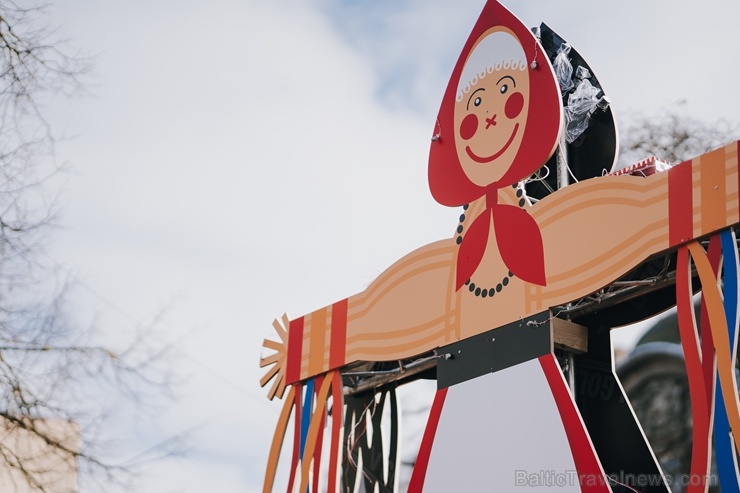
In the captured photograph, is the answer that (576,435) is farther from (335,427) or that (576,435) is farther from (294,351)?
(294,351)

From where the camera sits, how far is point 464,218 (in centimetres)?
852

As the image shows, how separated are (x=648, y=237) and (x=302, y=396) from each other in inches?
134

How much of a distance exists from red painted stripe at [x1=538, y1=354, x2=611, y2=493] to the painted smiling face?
144cm

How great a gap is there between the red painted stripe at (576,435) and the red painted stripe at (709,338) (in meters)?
0.87

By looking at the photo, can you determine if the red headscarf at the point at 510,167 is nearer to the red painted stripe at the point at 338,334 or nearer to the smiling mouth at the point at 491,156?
the smiling mouth at the point at 491,156

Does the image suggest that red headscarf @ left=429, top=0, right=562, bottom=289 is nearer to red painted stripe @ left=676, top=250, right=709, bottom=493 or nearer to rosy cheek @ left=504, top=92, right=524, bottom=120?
rosy cheek @ left=504, top=92, right=524, bottom=120

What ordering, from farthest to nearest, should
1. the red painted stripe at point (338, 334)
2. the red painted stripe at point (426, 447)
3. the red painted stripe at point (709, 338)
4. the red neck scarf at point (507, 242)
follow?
1. the red painted stripe at point (338, 334)
2. the red painted stripe at point (426, 447)
3. the red neck scarf at point (507, 242)
4. the red painted stripe at point (709, 338)

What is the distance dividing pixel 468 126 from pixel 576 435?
2406mm

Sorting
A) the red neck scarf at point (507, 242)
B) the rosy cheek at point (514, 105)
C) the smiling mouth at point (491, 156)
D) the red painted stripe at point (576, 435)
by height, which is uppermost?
the rosy cheek at point (514, 105)

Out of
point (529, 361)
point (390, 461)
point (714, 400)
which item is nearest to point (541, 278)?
point (529, 361)

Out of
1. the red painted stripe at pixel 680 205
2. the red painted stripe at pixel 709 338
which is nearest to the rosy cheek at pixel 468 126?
the red painted stripe at pixel 680 205

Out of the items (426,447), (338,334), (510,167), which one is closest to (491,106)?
(510,167)

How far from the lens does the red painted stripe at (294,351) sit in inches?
379

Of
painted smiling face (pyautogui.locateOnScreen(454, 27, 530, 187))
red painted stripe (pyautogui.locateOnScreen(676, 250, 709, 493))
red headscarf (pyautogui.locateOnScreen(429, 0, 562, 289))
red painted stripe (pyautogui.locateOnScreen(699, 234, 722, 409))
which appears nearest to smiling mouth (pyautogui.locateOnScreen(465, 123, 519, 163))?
painted smiling face (pyautogui.locateOnScreen(454, 27, 530, 187))
